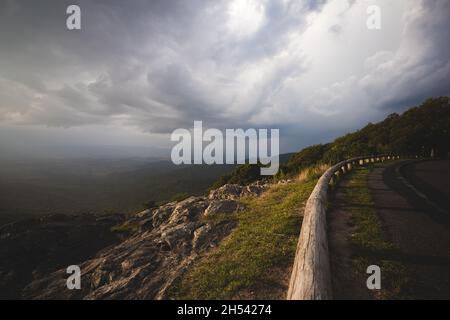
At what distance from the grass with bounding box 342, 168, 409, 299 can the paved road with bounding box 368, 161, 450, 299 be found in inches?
5.4

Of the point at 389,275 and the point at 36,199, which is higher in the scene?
the point at 389,275

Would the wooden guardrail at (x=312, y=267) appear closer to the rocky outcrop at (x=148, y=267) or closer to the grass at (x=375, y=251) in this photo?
the grass at (x=375, y=251)

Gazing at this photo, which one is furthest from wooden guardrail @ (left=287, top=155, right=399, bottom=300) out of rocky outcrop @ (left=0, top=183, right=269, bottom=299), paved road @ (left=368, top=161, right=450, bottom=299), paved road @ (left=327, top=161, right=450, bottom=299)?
rocky outcrop @ (left=0, top=183, right=269, bottom=299)

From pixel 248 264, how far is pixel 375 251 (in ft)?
8.03

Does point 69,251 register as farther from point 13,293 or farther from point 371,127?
point 371,127

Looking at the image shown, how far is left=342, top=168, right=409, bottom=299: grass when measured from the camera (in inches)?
125

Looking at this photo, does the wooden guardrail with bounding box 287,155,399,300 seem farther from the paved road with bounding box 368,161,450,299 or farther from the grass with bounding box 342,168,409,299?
the paved road with bounding box 368,161,450,299

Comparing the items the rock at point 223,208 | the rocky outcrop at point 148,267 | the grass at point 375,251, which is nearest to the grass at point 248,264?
the rocky outcrop at point 148,267

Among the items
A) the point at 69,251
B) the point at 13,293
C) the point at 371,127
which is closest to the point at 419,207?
the point at 13,293

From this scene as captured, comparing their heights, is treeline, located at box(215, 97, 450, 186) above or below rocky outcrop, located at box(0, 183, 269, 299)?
above

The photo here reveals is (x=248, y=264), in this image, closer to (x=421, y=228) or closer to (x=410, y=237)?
(x=410, y=237)

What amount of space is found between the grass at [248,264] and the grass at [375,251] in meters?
1.23
